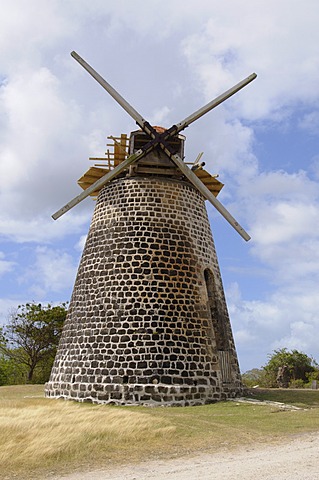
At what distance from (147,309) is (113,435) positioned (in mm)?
6344

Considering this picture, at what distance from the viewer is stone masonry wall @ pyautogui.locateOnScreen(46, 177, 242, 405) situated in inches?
570

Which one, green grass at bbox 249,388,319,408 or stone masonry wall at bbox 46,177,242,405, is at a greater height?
stone masonry wall at bbox 46,177,242,405

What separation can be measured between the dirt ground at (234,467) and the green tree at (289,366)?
71.5 feet

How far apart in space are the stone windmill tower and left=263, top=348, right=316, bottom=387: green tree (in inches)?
526

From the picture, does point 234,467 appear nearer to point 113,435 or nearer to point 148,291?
point 113,435

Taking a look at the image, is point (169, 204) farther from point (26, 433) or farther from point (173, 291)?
point (26, 433)

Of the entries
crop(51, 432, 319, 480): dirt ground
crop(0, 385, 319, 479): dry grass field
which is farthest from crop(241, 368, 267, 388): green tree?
crop(51, 432, 319, 480): dirt ground

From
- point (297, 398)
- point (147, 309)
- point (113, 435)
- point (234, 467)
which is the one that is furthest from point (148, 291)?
point (234, 467)

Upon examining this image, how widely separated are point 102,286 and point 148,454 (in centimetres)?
833

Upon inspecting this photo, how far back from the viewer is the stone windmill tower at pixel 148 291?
14.5m

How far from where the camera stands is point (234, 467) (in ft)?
21.8

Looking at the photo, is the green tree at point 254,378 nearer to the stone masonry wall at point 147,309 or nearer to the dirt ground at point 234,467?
the stone masonry wall at point 147,309

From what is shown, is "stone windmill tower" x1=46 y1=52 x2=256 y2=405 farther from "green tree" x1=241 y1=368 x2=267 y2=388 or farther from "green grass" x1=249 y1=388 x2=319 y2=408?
"green tree" x1=241 y1=368 x2=267 y2=388

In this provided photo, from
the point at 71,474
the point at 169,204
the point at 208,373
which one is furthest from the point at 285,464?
the point at 169,204
